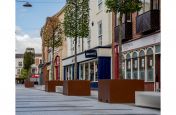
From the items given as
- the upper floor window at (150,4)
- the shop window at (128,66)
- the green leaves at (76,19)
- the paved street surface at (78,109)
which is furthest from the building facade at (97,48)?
the paved street surface at (78,109)

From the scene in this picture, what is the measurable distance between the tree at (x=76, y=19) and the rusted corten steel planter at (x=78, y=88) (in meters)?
2.35

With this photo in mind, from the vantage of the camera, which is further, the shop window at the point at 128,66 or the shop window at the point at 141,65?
the shop window at the point at 128,66

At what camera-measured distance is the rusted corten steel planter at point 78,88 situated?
64.8 ft

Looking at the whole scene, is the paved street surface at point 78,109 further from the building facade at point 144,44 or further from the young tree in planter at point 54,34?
the young tree in planter at point 54,34

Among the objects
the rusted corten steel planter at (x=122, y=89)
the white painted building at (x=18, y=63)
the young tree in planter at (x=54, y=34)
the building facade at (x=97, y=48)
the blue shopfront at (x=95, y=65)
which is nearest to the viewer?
the rusted corten steel planter at (x=122, y=89)

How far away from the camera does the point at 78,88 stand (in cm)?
1994

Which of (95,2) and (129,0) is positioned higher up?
(95,2)

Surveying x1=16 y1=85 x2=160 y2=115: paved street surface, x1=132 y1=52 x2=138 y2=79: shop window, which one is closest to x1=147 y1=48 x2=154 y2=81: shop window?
x1=132 y1=52 x2=138 y2=79: shop window

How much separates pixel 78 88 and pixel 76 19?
3598 mm
